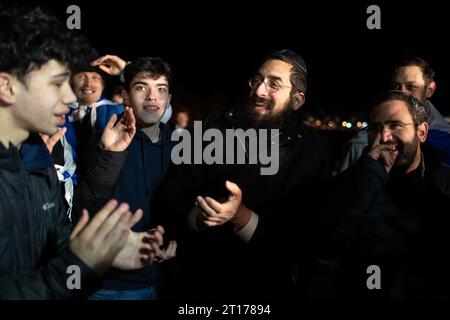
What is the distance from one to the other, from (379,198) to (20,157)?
1.95 meters

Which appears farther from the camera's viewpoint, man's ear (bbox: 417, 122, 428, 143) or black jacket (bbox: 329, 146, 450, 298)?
man's ear (bbox: 417, 122, 428, 143)

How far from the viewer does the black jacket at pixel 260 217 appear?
2.78 metres

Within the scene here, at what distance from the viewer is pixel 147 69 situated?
3432 millimetres

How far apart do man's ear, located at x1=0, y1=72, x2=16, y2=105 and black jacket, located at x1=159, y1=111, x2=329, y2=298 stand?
124 centimetres

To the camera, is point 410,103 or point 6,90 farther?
point 410,103

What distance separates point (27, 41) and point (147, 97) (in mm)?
Result: 1504

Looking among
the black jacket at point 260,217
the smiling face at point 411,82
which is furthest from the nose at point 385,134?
the smiling face at point 411,82

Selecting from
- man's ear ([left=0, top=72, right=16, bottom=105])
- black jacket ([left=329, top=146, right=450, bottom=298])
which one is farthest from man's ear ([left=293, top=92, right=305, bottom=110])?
man's ear ([left=0, top=72, right=16, bottom=105])

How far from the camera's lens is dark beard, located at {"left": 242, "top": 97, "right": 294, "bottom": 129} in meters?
3.01

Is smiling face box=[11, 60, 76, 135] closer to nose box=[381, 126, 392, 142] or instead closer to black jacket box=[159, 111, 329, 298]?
black jacket box=[159, 111, 329, 298]

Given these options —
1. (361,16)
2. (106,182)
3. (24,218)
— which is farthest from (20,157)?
(361,16)

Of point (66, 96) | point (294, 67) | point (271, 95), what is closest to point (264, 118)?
point (271, 95)
